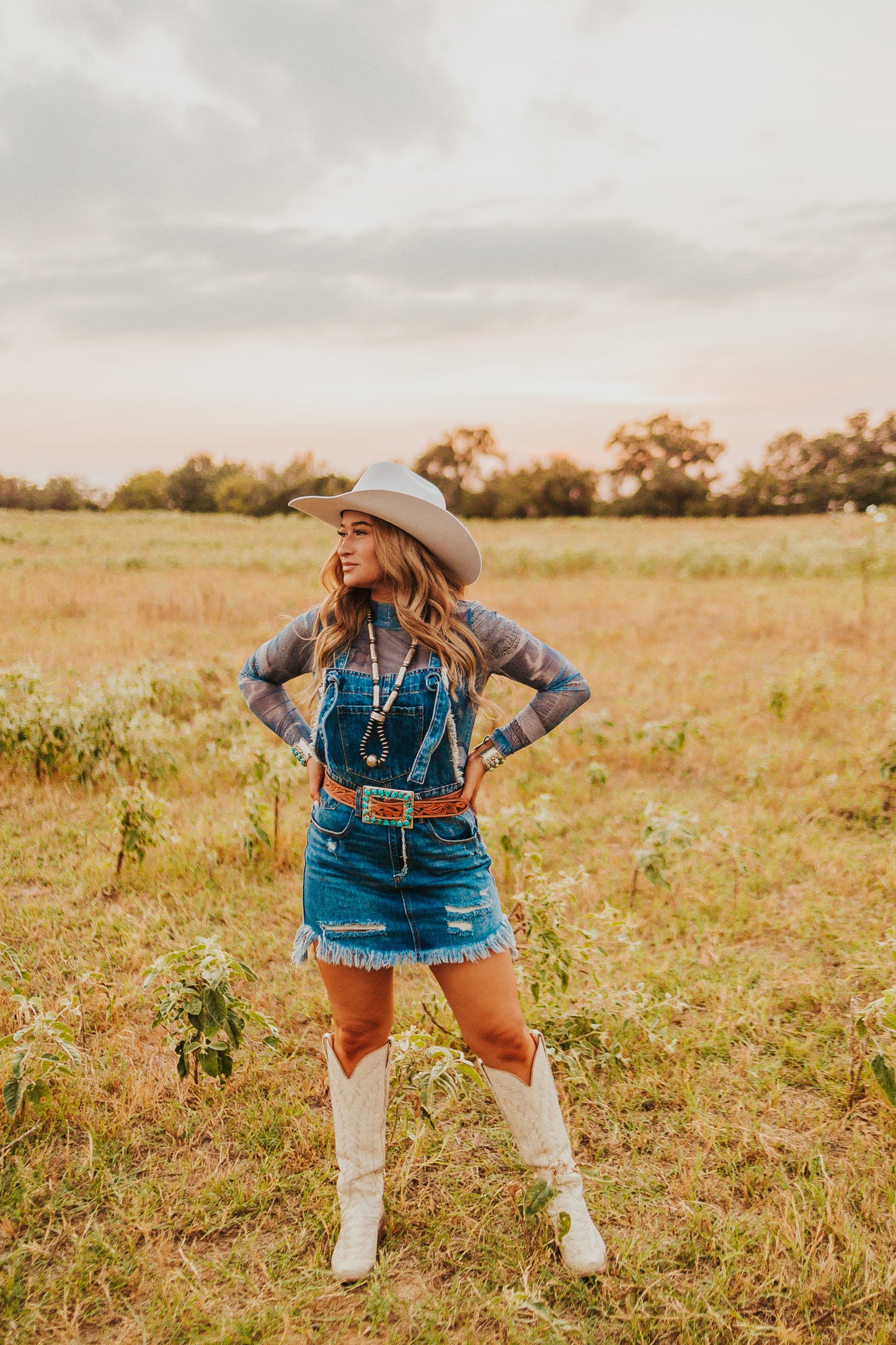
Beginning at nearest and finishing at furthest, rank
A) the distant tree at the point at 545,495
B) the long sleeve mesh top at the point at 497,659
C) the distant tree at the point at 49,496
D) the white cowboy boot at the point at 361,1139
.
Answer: the long sleeve mesh top at the point at 497,659
the white cowboy boot at the point at 361,1139
the distant tree at the point at 49,496
the distant tree at the point at 545,495

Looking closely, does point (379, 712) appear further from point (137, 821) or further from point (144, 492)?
point (144, 492)

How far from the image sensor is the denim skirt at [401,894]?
236 cm

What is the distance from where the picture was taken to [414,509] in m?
2.37

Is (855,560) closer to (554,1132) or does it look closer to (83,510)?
(554,1132)

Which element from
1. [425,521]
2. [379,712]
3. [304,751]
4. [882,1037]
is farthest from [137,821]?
[882,1037]

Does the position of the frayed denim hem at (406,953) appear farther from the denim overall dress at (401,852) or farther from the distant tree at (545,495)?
the distant tree at (545,495)

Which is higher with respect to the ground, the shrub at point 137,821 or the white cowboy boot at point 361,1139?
the shrub at point 137,821

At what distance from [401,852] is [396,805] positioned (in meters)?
0.13

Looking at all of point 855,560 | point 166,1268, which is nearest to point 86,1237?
point 166,1268

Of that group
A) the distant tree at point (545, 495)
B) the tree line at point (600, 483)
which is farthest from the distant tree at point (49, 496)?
the distant tree at point (545, 495)

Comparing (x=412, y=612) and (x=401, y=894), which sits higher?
(x=412, y=612)

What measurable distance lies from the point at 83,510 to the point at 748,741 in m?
40.7

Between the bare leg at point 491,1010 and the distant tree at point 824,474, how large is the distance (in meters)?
54.0

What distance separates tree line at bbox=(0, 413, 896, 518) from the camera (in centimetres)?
5441
